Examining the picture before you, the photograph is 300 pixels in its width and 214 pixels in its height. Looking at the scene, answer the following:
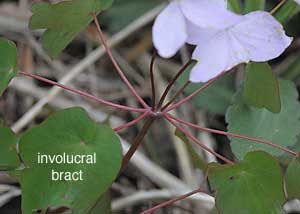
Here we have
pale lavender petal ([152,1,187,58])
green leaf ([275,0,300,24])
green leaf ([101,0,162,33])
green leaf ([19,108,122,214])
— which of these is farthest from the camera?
green leaf ([101,0,162,33])

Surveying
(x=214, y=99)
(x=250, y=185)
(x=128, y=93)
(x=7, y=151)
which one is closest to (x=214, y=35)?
(x=250, y=185)

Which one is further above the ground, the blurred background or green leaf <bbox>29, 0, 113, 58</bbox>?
green leaf <bbox>29, 0, 113, 58</bbox>

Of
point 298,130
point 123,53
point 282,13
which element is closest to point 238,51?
point 298,130

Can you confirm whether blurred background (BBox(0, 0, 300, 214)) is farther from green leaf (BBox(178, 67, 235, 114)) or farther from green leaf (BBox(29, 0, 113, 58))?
green leaf (BBox(29, 0, 113, 58))

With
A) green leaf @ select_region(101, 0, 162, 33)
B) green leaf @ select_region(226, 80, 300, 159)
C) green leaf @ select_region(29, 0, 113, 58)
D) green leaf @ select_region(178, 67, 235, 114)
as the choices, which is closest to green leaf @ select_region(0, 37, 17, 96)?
green leaf @ select_region(29, 0, 113, 58)

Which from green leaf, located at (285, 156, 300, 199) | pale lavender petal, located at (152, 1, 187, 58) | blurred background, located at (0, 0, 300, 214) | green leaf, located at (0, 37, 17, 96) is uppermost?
pale lavender petal, located at (152, 1, 187, 58)

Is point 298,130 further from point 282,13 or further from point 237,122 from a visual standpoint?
point 282,13
